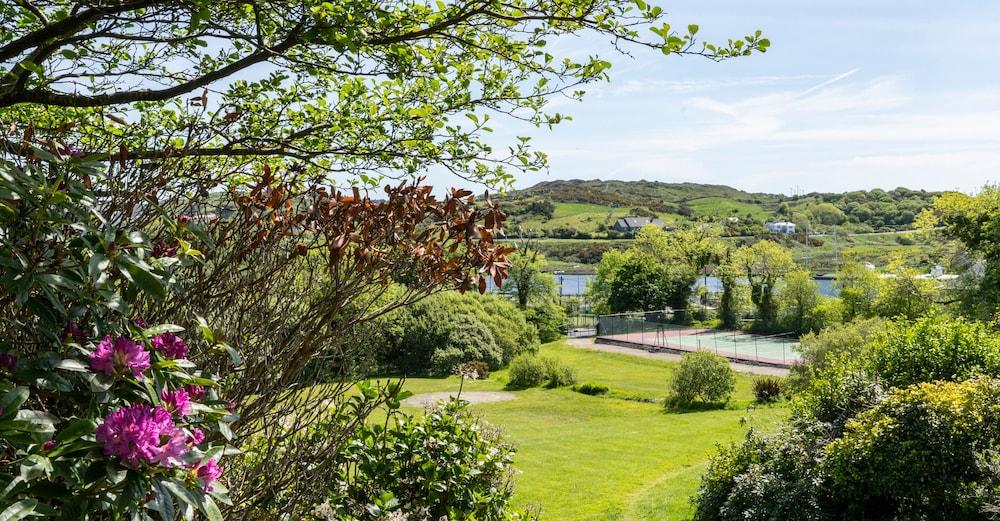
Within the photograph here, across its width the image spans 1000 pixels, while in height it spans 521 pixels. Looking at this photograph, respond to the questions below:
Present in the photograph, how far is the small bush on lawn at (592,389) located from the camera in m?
29.6

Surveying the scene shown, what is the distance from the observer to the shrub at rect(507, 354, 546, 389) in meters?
31.9

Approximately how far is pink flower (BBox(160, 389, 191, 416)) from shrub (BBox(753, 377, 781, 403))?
25.2 meters

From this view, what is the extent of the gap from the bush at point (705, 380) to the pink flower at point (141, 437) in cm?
2488

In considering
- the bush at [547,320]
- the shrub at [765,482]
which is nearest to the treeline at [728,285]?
the bush at [547,320]

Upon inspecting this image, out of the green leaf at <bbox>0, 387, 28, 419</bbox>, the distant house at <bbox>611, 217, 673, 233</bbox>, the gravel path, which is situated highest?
the distant house at <bbox>611, 217, 673, 233</bbox>

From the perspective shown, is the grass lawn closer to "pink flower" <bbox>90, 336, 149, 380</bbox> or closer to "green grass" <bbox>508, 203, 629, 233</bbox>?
"pink flower" <bbox>90, 336, 149, 380</bbox>

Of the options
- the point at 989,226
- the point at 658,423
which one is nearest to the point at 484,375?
the point at 658,423

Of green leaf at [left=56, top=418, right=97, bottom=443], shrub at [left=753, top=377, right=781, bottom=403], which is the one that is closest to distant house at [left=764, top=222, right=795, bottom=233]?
shrub at [left=753, top=377, right=781, bottom=403]

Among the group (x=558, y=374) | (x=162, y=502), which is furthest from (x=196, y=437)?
(x=558, y=374)

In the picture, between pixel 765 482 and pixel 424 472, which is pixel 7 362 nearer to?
pixel 424 472

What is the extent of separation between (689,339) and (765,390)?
20.3 m

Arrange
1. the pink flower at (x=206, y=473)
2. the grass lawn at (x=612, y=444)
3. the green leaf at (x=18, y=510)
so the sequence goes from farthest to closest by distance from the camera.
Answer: the grass lawn at (x=612, y=444) → the pink flower at (x=206, y=473) → the green leaf at (x=18, y=510)

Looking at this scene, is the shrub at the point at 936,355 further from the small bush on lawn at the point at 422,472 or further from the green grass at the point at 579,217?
the green grass at the point at 579,217

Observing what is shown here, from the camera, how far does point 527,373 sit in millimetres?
32125
